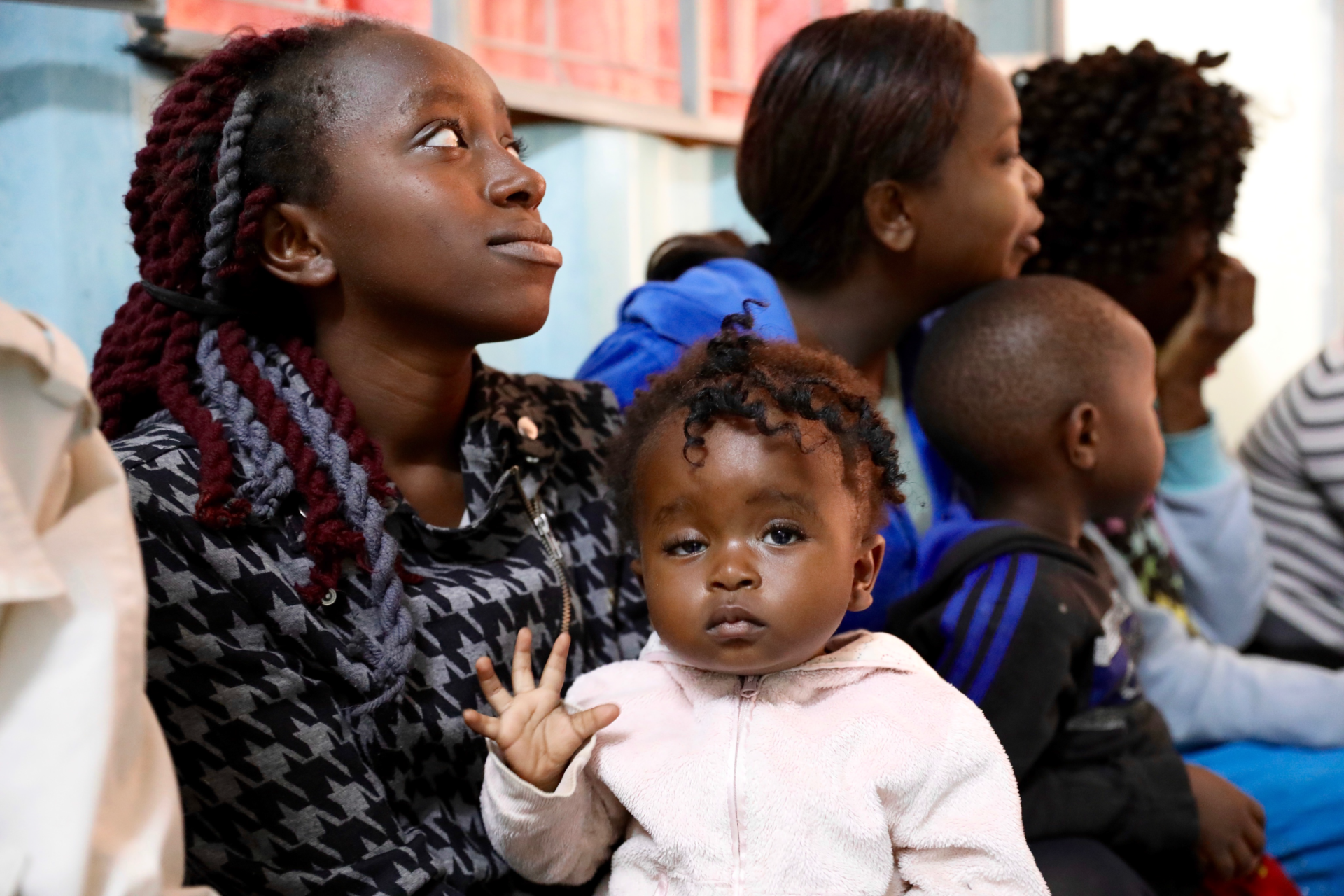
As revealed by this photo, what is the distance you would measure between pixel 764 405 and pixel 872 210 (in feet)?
3.15

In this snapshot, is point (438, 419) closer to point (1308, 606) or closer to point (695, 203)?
point (695, 203)

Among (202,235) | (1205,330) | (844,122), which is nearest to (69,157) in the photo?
(202,235)

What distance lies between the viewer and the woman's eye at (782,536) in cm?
138

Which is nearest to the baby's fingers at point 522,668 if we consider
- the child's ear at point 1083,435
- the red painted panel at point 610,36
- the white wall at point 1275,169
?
the child's ear at point 1083,435

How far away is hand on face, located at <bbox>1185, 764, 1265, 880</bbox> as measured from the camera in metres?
1.93

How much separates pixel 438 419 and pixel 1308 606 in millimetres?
2234

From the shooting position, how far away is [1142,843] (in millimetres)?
1851

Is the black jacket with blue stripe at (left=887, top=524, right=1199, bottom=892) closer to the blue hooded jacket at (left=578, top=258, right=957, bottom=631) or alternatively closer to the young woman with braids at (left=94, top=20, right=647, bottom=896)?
the blue hooded jacket at (left=578, top=258, right=957, bottom=631)

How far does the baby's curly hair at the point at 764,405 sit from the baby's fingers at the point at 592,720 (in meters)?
0.28

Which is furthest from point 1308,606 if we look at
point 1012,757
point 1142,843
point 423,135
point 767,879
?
point 423,135

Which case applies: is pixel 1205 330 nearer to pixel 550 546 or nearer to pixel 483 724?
pixel 550 546

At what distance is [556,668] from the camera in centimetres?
135

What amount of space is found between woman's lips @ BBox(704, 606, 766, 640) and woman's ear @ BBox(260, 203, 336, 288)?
70cm

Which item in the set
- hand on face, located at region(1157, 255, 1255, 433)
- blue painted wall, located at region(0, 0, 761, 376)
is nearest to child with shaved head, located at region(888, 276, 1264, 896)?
hand on face, located at region(1157, 255, 1255, 433)
